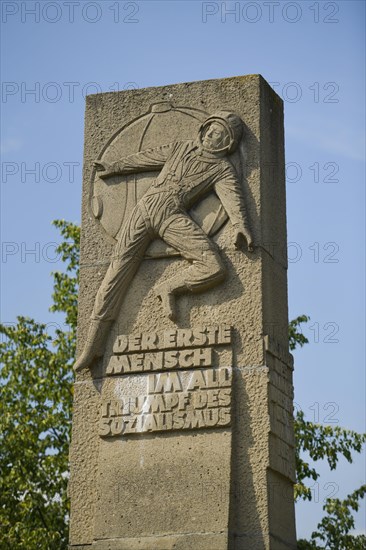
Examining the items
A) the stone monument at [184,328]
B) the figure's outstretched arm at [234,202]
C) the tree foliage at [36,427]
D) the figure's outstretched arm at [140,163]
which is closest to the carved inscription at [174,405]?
the stone monument at [184,328]

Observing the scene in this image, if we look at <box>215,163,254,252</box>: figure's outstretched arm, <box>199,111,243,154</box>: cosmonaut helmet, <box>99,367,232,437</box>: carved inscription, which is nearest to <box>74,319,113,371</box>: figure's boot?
<box>99,367,232,437</box>: carved inscription

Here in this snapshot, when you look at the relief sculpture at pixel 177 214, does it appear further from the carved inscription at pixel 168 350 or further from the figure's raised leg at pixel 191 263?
the carved inscription at pixel 168 350

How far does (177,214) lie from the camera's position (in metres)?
10.0

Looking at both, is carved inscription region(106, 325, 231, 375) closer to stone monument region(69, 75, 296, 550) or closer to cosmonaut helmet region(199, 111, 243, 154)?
stone monument region(69, 75, 296, 550)

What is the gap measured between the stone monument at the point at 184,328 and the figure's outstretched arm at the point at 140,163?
0.5 inches

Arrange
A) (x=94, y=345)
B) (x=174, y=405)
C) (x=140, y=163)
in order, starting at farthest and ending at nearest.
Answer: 1. (x=140, y=163)
2. (x=94, y=345)
3. (x=174, y=405)

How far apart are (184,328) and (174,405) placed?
2.01 feet

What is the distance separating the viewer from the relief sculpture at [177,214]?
9.84m

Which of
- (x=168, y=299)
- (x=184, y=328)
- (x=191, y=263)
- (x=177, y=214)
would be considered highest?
(x=177, y=214)

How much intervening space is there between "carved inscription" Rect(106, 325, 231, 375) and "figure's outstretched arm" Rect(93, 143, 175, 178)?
1.39m

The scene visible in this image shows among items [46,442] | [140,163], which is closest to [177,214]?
[140,163]

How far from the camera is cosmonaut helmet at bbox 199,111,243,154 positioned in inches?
395

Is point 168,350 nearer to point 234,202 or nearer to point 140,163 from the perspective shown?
point 234,202

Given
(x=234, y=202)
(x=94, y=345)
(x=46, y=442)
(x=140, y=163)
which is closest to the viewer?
(x=234, y=202)
